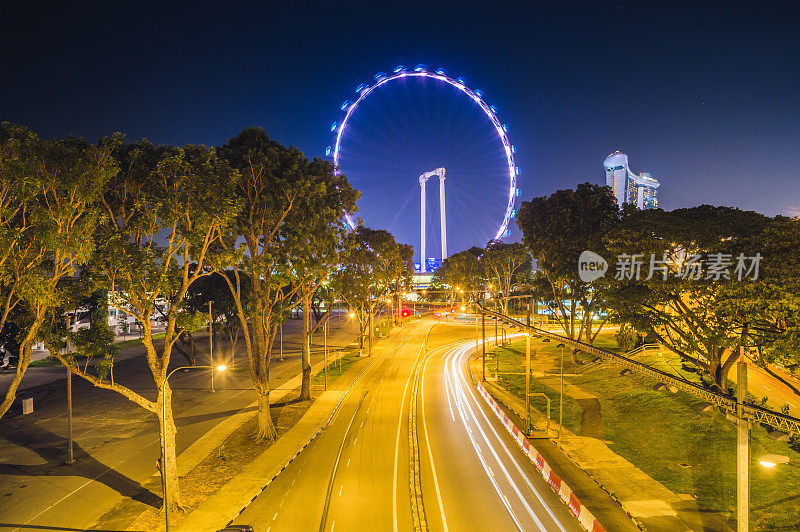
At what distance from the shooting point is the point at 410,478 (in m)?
22.1

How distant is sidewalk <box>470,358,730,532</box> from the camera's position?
57.4 ft

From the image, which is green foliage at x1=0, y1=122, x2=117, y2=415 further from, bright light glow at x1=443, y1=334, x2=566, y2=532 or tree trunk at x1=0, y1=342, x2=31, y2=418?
bright light glow at x1=443, y1=334, x2=566, y2=532

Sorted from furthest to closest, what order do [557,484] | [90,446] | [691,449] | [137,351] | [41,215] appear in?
[137,351] → [90,446] → [691,449] → [557,484] → [41,215]

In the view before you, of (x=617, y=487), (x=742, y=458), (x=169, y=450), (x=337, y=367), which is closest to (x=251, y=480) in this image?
(x=169, y=450)

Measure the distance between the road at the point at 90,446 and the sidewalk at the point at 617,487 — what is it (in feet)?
65.6

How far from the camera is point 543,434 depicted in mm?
28703

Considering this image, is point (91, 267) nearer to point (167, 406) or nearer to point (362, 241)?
point (167, 406)

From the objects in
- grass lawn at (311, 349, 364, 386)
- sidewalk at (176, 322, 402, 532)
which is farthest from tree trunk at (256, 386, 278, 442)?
grass lawn at (311, 349, 364, 386)

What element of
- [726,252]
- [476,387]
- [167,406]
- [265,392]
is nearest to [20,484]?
[167,406]

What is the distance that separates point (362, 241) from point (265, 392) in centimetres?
4577

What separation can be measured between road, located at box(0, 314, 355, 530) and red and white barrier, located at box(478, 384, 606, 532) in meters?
18.4

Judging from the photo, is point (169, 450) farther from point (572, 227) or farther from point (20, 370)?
point (572, 227)

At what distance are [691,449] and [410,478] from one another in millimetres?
17167

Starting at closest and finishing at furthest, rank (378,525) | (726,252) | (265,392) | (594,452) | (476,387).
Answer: (378,525)
(726,252)
(594,452)
(265,392)
(476,387)
